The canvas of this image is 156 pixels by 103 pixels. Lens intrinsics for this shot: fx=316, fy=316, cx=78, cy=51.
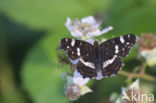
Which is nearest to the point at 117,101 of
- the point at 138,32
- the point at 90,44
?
the point at 90,44

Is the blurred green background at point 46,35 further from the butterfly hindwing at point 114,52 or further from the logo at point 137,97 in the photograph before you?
the butterfly hindwing at point 114,52

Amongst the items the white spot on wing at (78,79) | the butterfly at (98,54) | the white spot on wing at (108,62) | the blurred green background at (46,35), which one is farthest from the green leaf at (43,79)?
the white spot on wing at (108,62)

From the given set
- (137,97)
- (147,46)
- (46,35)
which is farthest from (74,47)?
(46,35)

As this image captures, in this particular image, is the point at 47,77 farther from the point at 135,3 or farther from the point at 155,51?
the point at 135,3

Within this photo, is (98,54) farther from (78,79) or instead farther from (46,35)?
(46,35)

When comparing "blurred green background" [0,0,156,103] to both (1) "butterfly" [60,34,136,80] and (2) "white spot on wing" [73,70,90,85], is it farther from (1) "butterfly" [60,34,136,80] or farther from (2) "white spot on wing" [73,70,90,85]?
(1) "butterfly" [60,34,136,80]

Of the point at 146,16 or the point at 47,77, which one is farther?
the point at 146,16
